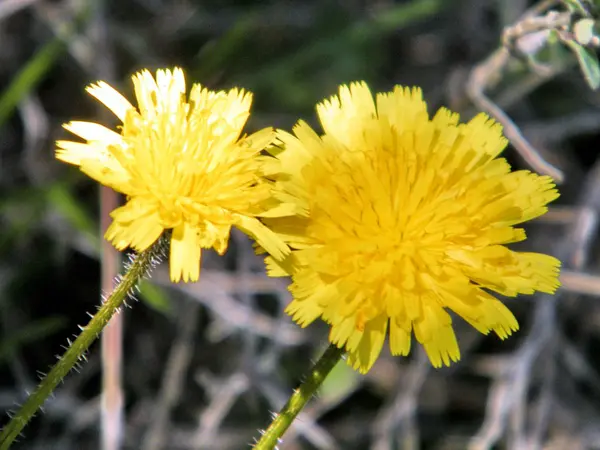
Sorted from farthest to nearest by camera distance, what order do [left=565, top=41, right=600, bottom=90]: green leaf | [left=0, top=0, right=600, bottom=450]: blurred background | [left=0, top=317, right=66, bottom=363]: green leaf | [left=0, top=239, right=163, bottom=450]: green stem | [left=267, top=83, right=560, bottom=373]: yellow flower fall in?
1. [left=0, top=0, right=600, bottom=450]: blurred background
2. [left=0, top=317, right=66, bottom=363]: green leaf
3. [left=565, top=41, right=600, bottom=90]: green leaf
4. [left=267, top=83, right=560, bottom=373]: yellow flower
5. [left=0, top=239, right=163, bottom=450]: green stem

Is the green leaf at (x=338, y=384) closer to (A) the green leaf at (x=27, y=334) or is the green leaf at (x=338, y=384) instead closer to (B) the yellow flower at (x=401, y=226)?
(A) the green leaf at (x=27, y=334)

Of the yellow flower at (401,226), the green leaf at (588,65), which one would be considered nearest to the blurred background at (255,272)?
the green leaf at (588,65)

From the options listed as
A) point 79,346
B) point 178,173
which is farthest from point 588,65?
point 79,346

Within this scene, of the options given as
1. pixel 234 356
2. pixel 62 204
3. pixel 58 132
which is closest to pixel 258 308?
pixel 234 356

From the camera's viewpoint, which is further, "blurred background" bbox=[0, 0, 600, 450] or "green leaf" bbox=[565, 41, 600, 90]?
"blurred background" bbox=[0, 0, 600, 450]

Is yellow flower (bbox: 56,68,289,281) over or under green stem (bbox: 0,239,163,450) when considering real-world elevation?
over

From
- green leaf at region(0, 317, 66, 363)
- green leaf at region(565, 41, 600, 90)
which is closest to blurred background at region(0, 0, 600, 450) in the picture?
green leaf at region(0, 317, 66, 363)

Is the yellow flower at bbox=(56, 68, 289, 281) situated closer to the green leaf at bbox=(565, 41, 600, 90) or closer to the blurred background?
the green leaf at bbox=(565, 41, 600, 90)
